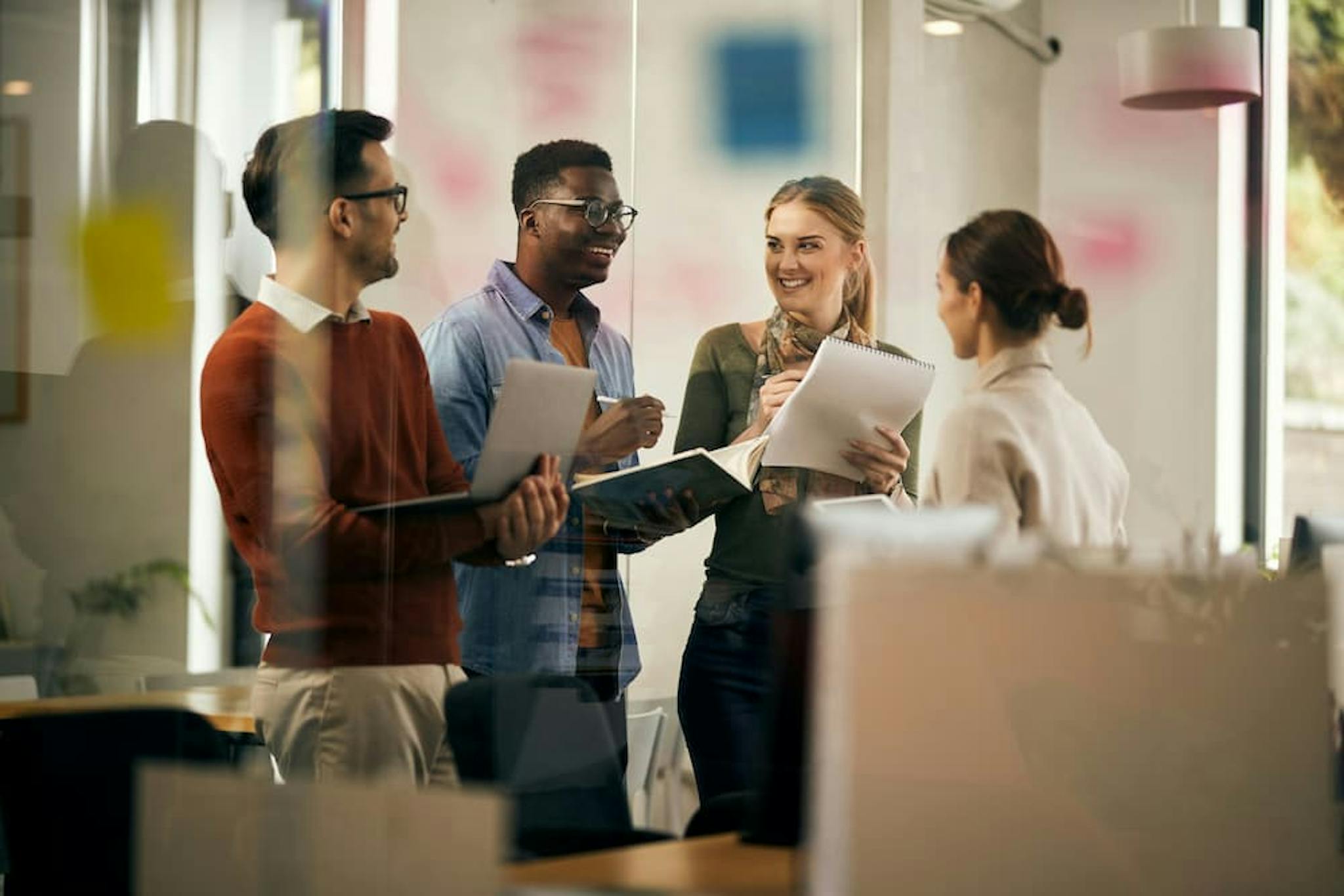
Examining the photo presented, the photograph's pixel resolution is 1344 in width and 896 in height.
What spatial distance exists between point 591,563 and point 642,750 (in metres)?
0.38

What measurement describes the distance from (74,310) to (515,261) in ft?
2.73

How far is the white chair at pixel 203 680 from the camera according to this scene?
2795 millimetres

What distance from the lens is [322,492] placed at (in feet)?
9.59

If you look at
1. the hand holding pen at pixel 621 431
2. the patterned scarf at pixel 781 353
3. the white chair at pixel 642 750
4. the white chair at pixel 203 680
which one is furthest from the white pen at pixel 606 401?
the white chair at pixel 203 680

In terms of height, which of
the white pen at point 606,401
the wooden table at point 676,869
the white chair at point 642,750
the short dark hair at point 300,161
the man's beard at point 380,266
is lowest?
the white chair at point 642,750

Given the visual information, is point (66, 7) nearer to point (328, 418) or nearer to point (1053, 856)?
point (328, 418)

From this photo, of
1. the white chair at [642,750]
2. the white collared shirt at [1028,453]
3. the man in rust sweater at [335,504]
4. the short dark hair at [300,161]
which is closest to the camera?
the white collared shirt at [1028,453]

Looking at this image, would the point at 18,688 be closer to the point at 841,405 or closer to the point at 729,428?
→ the point at 729,428

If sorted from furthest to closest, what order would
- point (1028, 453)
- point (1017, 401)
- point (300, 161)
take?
point (300, 161) → point (1017, 401) → point (1028, 453)

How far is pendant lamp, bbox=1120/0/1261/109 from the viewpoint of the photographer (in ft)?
8.87

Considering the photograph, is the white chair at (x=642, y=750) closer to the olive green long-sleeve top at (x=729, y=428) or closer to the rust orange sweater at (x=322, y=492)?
the olive green long-sleeve top at (x=729, y=428)

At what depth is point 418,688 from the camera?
294cm

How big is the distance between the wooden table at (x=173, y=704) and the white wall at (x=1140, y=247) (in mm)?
1545

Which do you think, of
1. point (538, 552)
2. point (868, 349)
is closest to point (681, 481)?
point (538, 552)
